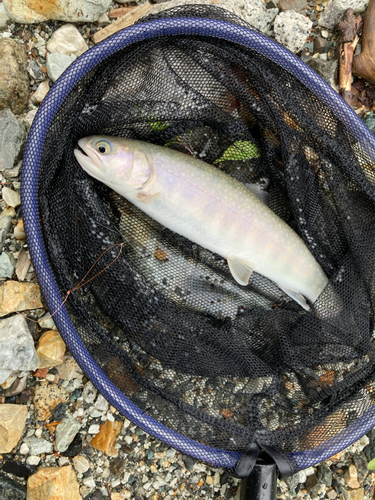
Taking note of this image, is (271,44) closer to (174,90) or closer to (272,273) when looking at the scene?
(174,90)

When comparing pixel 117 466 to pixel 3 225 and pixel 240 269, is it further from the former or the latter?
pixel 3 225

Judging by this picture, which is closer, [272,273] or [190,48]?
[190,48]

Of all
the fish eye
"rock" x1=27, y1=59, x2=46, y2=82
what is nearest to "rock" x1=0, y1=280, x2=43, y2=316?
the fish eye

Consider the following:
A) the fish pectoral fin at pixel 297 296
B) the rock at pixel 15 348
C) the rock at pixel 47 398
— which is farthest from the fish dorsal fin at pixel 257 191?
the rock at pixel 47 398

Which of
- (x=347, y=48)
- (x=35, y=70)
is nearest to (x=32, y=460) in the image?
(x=35, y=70)

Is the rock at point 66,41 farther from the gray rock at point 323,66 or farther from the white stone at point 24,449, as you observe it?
the white stone at point 24,449

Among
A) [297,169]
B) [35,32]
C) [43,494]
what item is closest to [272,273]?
[297,169]

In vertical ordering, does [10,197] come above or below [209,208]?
below
